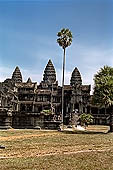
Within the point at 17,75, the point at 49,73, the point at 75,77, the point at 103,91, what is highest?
the point at 49,73

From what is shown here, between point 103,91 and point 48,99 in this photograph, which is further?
point 48,99

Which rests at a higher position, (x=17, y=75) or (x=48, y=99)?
(x=17, y=75)

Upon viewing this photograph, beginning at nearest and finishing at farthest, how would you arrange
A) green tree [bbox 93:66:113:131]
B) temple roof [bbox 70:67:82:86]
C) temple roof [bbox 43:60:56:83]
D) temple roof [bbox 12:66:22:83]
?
1. green tree [bbox 93:66:113:131]
2. temple roof [bbox 70:67:82:86]
3. temple roof [bbox 43:60:56:83]
4. temple roof [bbox 12:66:22:83]

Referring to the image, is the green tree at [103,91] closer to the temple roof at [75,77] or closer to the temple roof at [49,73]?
the temple roof at [75,77]

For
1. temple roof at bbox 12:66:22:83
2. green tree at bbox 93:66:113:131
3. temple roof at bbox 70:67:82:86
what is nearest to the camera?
green tree at bbox 93:66:113:131

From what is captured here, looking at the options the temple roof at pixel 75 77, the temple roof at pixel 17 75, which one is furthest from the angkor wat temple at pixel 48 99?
the temple roof at pixel 17 75

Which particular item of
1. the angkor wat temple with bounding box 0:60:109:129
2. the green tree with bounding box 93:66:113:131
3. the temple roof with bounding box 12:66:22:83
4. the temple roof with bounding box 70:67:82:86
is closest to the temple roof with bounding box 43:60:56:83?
the temple roof with bounding box 70:67:82:86

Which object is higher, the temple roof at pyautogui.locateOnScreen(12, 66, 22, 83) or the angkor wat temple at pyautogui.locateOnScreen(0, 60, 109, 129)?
the temple roof at pyautogui.locateOnScreen(12, 66, 22, 83)

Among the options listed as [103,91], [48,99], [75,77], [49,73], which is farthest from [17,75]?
[103,91]

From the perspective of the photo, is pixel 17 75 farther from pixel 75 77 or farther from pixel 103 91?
pixel 103 91

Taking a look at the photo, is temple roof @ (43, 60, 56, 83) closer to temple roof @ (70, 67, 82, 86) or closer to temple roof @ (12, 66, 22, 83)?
temple roof @ (70, 67, 82, 86)

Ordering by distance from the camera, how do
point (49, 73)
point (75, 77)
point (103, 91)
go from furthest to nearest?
point (49, 73) < point (75, 77) < point (103, 91)

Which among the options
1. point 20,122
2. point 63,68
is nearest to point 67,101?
point 63,68

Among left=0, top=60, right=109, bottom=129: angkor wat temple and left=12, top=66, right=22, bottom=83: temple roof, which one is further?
left=12, top=66, right=22, bottom=83: temple roof
